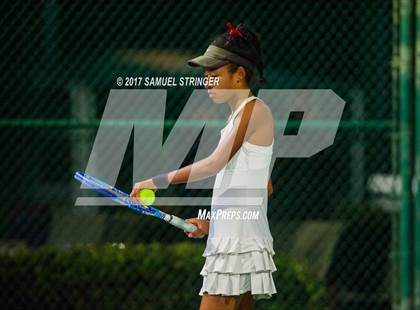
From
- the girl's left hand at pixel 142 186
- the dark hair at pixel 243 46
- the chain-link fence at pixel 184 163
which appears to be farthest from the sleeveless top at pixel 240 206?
the chain-link fence at pixel 184 163

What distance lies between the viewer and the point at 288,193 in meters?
6.18

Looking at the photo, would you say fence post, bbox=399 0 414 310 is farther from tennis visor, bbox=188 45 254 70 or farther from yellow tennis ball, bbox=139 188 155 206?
yellow tennis ball, bbox=139 188 155 206

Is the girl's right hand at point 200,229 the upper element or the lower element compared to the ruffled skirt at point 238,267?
upper

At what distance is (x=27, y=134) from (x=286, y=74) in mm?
1790

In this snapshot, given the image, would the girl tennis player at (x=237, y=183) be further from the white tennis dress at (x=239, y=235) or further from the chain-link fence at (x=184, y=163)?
the chain-link fence at (x=184, y=163)

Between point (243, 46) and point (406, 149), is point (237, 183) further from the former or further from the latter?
point (406, 149)

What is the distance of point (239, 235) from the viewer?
12.0 ft

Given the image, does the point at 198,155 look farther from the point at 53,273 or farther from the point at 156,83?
the point at 53,273

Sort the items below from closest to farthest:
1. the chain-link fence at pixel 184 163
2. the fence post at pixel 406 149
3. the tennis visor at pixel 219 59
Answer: the tennis visor at pixel 219 59 → the fence post at pixel 406 149 → the chain-link fence at pixel 184 163

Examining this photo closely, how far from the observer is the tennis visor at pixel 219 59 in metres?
3.73

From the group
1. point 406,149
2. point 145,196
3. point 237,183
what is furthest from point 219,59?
point 406,149

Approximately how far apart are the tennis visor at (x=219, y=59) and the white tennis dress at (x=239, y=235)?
168 mm

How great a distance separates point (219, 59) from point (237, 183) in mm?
522

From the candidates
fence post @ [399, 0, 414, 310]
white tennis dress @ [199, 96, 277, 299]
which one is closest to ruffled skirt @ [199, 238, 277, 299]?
white tennis dress @ [199, 96, 277, 299]
